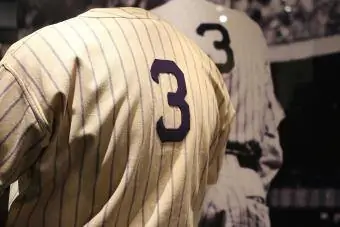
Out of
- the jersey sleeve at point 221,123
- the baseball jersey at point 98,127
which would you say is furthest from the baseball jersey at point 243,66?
the baseball jersey at point 98,127

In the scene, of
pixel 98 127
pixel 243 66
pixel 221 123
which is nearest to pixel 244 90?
pixel 243 66

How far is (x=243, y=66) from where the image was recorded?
59.8 inches

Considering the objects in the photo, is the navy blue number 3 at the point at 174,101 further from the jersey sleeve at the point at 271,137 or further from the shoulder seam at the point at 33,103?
the jersey sleeve at the point at 271,137

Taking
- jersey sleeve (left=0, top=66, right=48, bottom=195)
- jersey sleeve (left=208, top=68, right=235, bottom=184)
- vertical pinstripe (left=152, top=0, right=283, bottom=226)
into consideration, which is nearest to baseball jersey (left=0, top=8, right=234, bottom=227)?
jersey sleeve (left=0, top=66, right=48, bottom=195)

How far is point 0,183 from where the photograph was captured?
0.75m

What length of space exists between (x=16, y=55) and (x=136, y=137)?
18cm

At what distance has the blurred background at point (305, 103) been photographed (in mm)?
1521

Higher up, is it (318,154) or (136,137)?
(136,137)

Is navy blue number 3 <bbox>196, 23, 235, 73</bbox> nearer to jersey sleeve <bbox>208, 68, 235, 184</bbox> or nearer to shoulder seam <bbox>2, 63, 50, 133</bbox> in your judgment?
jersey sleeve <bbox>208, 68, 235, 184</bbox>

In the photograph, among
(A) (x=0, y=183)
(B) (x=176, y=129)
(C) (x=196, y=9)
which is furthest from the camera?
(C) (x=196, y=9)

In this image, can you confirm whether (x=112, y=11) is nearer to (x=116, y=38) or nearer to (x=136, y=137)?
(x=116, y=38)

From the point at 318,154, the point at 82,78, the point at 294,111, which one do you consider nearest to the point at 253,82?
the point at 294,111

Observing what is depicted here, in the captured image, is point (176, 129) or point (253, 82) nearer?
Result: point (176, 129)

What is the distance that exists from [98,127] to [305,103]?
0.86m
